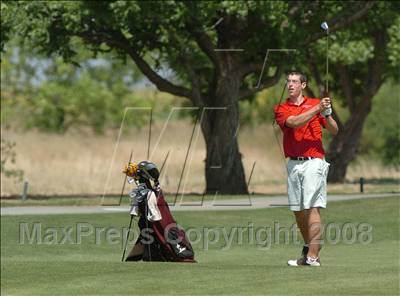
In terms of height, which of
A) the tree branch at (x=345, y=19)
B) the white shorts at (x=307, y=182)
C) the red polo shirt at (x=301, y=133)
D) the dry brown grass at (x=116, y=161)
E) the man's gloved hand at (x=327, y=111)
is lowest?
the dry brown grass at (x=116, y=161)

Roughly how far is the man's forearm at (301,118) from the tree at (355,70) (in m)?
29.8

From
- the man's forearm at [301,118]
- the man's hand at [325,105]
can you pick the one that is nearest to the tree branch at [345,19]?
the man's forearm at [301,118]

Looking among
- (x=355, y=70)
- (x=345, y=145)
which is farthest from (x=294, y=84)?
(x=355, y=70)

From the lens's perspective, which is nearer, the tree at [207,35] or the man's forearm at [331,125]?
the man's forearm at [331,125]

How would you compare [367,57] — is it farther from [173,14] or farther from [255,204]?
[255,204]

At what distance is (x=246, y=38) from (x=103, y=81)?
154ft

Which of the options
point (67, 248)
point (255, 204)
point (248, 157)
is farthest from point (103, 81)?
point (67, 248)

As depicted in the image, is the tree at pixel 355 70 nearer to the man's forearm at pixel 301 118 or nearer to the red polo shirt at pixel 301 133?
the red polo shirt at pixel 301 133

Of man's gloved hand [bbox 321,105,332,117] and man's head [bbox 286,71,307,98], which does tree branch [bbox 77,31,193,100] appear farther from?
man's gloved hand [bbox 321,105,332,117]

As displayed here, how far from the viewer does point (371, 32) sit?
49.1 metres

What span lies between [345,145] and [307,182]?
1511 inches

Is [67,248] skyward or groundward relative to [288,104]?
groundward

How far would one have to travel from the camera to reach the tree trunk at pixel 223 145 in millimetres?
38125

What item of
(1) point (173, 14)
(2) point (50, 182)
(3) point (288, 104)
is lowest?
(2) point (50, 182)
